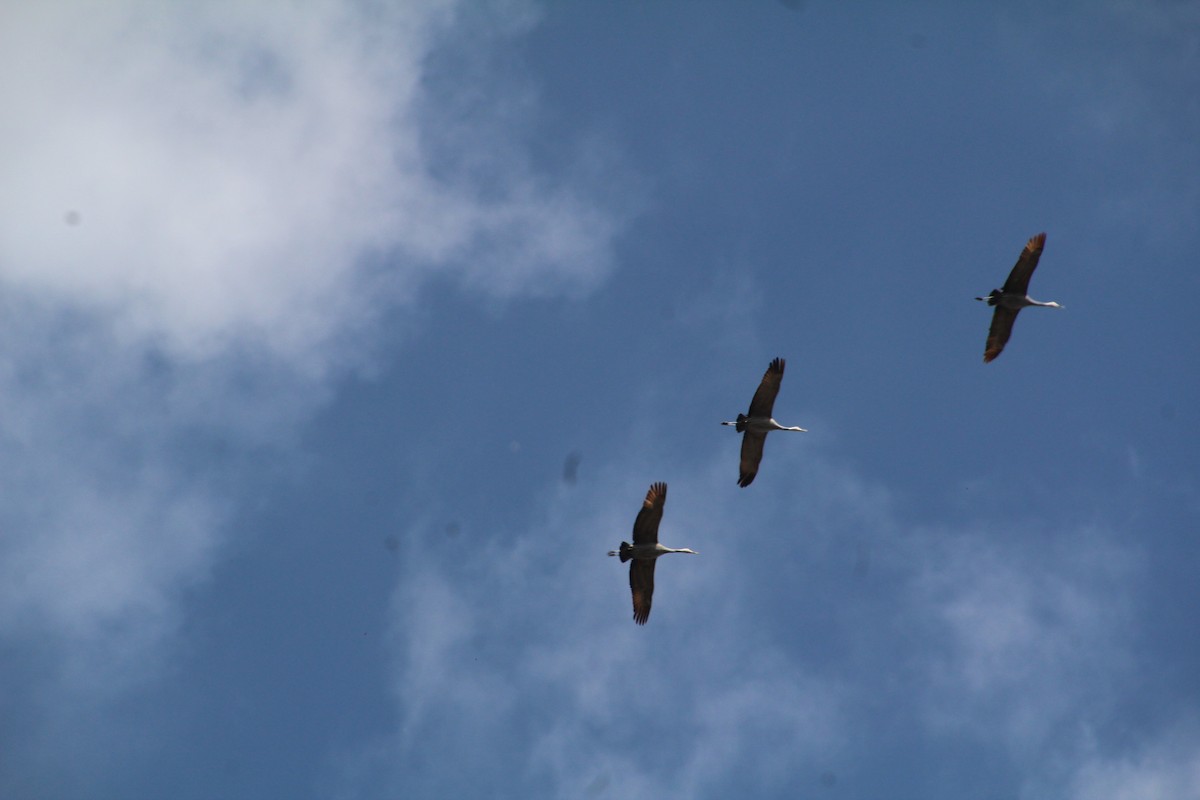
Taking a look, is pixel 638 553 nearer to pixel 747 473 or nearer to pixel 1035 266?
pixel 747 473

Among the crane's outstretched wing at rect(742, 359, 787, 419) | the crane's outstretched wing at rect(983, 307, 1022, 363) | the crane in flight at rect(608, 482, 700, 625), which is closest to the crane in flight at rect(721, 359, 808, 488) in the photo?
the crane's outstretched wing at rect(742, 359, 787, 419)

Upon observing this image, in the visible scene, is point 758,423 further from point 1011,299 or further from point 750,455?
point 1011,299

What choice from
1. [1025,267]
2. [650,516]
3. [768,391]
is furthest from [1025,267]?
[650,516]

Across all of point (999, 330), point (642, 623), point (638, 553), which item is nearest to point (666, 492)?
point (638, 553)

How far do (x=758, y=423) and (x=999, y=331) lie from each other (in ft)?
37.0

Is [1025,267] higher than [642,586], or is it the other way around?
[1025,267]

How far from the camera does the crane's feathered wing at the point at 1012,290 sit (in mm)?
44594

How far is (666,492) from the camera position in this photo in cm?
4184

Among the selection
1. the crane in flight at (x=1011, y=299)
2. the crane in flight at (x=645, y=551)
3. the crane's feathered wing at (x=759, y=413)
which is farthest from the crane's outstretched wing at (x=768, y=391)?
the crane in flight at (x=1011, y=299)

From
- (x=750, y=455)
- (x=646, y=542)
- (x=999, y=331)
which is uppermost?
(x=999, y=331)

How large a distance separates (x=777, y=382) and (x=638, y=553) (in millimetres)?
9360

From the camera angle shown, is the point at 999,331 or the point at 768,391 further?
the point at 999,331

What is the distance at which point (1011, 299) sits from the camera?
4584cm

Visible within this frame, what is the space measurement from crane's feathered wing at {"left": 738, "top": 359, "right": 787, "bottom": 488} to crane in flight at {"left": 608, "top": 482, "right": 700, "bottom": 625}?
4718 millimetres
